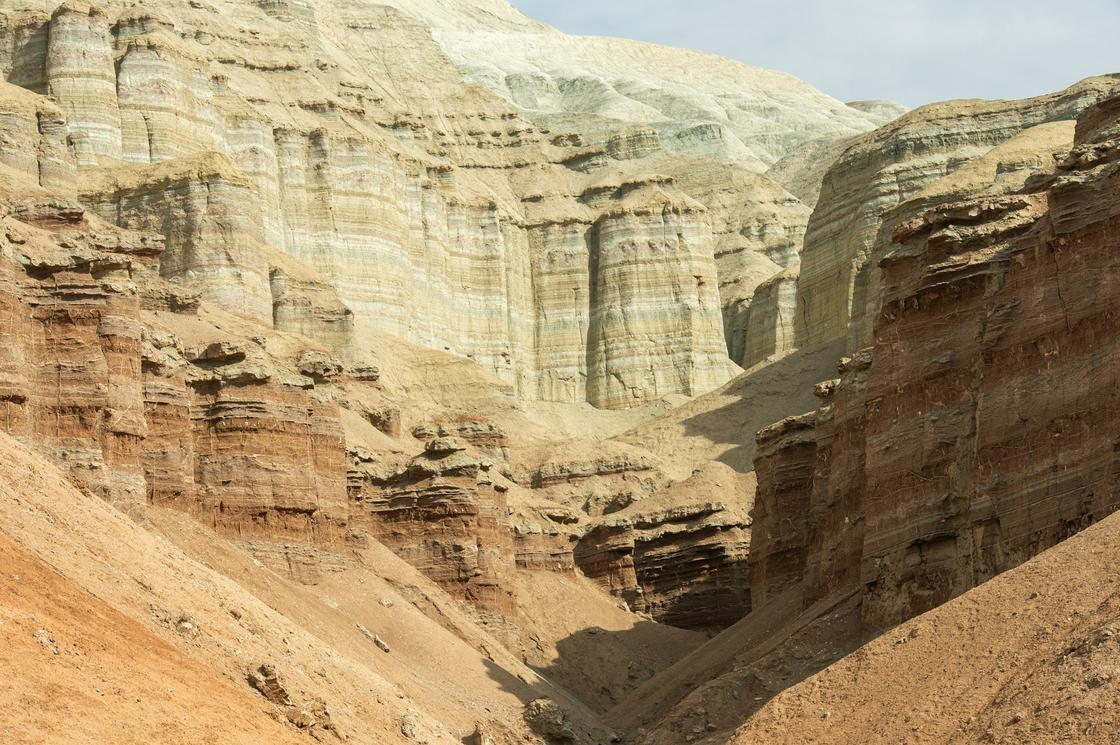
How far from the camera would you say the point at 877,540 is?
4869 cm

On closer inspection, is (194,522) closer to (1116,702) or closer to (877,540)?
(877,540)

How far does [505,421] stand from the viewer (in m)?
108

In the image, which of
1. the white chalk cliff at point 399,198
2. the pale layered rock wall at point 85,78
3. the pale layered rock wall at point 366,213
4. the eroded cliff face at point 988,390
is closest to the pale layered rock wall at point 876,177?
the white chalk cliff at point 399,198

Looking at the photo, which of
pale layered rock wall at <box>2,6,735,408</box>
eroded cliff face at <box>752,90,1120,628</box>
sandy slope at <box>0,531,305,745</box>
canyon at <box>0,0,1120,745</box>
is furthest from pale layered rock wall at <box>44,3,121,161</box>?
sandy slope at <box>0,531,305,745</box>

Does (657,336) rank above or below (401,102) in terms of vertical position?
below

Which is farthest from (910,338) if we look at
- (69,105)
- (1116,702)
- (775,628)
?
(69,105)

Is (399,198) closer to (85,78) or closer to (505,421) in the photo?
(505,421)

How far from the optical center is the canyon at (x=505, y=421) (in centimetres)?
3778

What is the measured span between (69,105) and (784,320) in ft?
158

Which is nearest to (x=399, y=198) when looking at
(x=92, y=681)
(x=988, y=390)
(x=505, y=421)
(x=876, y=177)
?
(x=505, y=421)

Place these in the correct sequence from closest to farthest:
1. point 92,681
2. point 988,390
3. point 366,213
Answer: point 92,681
point 988,390
point 366,213

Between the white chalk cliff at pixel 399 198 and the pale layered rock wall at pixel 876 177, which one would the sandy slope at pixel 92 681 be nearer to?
the white chalk cliff at pixel 399 198

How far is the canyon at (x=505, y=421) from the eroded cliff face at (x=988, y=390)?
0.09 m

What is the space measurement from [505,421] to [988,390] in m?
63.0
